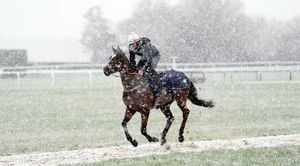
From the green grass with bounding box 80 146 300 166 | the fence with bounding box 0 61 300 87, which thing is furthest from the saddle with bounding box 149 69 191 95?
the fence with bounding box 0 61 300 87

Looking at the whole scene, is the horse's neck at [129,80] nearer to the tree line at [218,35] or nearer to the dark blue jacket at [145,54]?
the dark blue jacket at [145,54]

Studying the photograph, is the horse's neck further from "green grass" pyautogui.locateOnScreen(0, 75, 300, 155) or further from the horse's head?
"green grass" pyautogui.locateOnScreen(0, 75, 300, 155)

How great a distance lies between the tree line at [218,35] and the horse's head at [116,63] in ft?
104

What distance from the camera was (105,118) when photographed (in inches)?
676

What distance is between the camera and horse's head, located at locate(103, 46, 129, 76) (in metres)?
10.0

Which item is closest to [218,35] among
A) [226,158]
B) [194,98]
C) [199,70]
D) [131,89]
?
[199,70]

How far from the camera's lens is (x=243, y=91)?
86.0 feet

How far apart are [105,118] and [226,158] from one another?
8035 mm

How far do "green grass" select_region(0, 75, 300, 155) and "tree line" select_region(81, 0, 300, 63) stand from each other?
17702 mm

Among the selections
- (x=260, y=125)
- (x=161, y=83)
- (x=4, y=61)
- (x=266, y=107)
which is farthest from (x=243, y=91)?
(x=4, y=61)

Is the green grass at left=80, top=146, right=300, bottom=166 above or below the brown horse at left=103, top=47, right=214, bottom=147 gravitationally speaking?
below

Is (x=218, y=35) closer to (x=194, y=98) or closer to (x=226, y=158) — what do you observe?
(x=194, y=98)

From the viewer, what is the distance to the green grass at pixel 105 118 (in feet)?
43.1

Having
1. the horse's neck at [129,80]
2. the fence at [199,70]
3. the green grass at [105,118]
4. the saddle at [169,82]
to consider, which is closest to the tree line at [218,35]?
the fence at [199,70]
